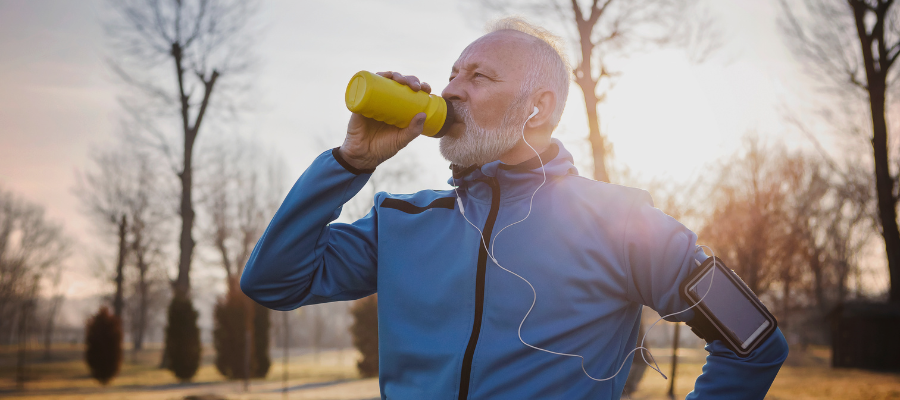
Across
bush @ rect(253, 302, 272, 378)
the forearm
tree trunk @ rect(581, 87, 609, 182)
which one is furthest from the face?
bush @ rect(253, 302, 272, 378)

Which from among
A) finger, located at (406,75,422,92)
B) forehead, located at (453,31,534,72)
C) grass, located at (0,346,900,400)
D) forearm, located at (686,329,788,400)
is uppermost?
forehead, located at (453,31,534,72)

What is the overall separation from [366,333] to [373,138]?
63.9 ft

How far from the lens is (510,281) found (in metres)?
1.54

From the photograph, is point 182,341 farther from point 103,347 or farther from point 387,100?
point 387,100

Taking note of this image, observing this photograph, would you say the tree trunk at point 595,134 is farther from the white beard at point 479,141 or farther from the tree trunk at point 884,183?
the white beard at point 479,141

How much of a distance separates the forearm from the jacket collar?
631mm

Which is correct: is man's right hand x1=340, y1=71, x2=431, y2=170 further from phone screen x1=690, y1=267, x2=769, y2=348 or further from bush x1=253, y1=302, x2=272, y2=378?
bush x1=253, y1=302, x2=272, y2=378

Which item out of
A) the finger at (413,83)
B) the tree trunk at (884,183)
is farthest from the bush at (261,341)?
the finger at (413,83)

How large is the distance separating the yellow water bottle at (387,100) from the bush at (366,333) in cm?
1877

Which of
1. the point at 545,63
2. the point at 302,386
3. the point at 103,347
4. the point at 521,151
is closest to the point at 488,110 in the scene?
the point at 521,151

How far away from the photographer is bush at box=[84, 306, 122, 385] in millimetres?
19578

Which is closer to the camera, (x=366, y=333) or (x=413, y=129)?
(x=413, y=129)

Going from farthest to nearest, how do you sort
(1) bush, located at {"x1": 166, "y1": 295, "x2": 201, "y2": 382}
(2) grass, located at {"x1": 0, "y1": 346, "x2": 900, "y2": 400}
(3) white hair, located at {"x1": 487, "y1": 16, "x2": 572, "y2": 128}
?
(1) bush, located at {"x1": 166, "y1": 295, "x2": 201, "y2": 382} → (2) grass, located at {"x1": 0, "y1": 346, "x2": 900, "y2": 400} → (3) white hair, located at {"x1": 487, "y1": 16, "x2": 572, "y2": 128}

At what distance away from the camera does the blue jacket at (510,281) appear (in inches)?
57.6
